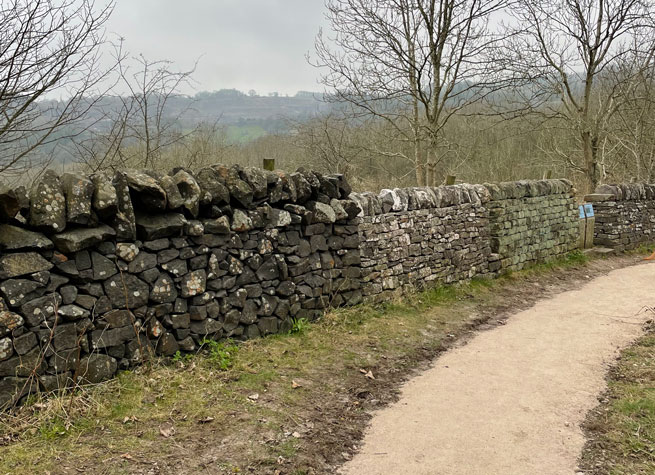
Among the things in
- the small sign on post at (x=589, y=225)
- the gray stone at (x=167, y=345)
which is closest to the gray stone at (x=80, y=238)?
the gray stone at (x=167, y=345)

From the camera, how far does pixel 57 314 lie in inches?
161

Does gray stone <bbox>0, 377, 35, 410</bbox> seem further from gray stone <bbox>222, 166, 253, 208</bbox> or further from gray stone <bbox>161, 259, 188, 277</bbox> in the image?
gray stone <bbox>222, 166, 253, 208</bbox>

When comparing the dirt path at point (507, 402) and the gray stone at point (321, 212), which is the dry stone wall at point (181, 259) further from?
the dirt path at point (507, 402)

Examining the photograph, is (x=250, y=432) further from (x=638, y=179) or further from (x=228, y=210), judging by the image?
(x=638, y=179)

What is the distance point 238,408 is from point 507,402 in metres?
2.62

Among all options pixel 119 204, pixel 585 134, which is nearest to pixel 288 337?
pixel 119 204

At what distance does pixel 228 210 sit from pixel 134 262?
1.23 meters

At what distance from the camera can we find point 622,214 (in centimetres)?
1314

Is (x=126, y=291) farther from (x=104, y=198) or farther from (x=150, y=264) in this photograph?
(x=104, y=198)

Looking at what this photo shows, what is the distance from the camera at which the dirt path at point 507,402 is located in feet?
12.8

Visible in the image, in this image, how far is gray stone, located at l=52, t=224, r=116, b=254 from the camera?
13.5 feet

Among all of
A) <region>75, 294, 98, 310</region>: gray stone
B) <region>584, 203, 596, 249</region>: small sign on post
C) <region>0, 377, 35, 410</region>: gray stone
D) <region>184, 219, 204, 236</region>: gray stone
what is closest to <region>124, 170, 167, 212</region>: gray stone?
<region>184, 219, 204, 236</region>: gray stone

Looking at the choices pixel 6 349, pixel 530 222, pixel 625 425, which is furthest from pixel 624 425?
pixel 530 222

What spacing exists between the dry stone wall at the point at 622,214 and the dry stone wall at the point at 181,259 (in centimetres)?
664
